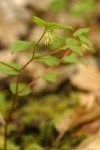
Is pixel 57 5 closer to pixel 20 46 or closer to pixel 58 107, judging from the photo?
pixel 58 107

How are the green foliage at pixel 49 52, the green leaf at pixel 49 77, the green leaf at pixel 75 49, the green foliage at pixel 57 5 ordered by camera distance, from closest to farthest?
the green foliage at pixel 49 52 < the green leaf at pixel 75 49 < the green leaf at pixel 49 77 < the green foliage at pixel 57 5

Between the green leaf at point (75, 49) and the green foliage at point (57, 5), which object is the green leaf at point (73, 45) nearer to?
the green leaf at point (75, 49)

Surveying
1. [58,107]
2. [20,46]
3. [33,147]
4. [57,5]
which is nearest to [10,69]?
[20,46]

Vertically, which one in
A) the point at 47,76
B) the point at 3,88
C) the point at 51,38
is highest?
the point at 51,38

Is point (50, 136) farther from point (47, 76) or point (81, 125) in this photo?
point (47, 76)

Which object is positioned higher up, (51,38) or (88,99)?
(51,38)

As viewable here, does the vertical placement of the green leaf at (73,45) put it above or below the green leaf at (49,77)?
above

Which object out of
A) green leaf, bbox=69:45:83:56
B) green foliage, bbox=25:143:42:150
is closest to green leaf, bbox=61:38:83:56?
green leaf, bbox=69:45:83:56

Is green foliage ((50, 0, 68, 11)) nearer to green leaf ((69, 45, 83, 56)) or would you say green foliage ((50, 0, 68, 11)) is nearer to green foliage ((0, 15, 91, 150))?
green foliage ((0, 15, 91, 150))

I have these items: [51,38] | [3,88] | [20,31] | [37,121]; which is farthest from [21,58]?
[51,38]

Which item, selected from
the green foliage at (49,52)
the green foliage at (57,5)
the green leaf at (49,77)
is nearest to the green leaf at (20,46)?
the green foliage at (49,52)

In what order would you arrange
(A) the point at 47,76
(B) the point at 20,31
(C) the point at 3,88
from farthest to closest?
1. (B) the point at 20,31
2. (C) the point at 3,88
3. (A) the point at 47,76
